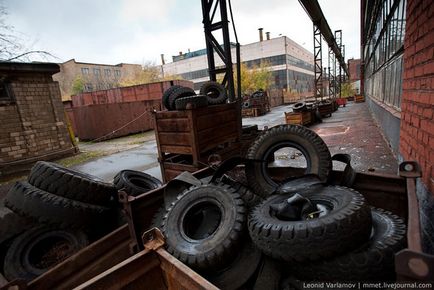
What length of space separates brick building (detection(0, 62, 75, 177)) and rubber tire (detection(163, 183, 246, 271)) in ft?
31.3

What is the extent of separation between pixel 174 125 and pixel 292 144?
239 cm

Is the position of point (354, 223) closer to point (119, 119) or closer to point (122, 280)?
point (122, 280)

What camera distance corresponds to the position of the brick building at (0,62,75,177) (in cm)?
836

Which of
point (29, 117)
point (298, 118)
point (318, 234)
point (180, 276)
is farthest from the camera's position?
point (298, 118)

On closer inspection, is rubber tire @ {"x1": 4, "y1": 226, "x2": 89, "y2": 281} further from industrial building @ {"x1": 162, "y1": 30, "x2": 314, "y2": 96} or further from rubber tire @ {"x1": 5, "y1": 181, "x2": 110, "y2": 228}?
industrial building @ {"x1": 162, "y1": 30, "x2": 314, "y2": 96}

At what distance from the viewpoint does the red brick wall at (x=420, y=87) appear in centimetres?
189

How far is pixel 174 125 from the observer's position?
4.16m

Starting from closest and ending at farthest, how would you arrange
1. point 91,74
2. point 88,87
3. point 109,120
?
1. point 109,120
2. point 88,87
3. point 91,74

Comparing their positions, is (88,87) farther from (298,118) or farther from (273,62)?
(298,118)

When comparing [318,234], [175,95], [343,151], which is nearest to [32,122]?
[175,95]

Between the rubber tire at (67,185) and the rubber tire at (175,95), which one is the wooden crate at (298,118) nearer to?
the rubber tire at (175,95)

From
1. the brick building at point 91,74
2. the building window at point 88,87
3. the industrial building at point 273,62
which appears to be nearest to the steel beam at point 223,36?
the industrial building at point 273,62

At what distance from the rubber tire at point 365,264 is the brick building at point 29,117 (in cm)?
1061

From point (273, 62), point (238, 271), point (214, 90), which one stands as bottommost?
point (238, 271)
